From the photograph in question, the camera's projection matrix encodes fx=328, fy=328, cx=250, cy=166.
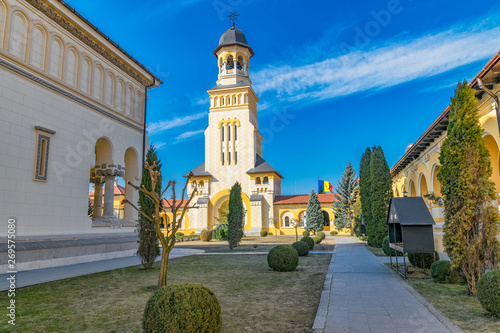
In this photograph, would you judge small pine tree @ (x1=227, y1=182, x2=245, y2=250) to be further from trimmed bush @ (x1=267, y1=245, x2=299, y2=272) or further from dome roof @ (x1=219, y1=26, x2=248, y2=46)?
dome roof @ (x1=219, y1=26, x2=248, y2=46)

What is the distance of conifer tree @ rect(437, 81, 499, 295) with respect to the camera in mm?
7676

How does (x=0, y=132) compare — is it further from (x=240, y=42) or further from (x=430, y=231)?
(x=240, y=42)

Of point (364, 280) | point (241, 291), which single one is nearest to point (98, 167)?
point (241, 291)

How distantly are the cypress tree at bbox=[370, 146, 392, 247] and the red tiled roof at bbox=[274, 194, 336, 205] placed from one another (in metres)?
25.0

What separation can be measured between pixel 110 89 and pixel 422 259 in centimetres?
1632

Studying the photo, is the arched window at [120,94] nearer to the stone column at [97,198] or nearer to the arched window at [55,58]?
the arched window at [55,58]

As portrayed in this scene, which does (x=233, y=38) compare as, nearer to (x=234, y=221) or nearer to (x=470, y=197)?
(x=234, y=221)

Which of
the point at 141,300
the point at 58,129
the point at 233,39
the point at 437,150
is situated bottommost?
the point at 141,300

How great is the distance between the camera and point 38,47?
12977mm

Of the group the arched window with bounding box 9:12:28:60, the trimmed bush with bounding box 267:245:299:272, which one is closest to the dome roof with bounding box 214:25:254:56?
the arched window with bounding box 9:12:28:60

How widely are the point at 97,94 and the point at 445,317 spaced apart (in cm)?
1646

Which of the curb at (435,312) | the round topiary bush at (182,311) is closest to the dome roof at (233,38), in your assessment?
the curb at (435,312)

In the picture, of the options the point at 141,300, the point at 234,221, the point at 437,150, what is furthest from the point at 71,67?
the point at 437,150

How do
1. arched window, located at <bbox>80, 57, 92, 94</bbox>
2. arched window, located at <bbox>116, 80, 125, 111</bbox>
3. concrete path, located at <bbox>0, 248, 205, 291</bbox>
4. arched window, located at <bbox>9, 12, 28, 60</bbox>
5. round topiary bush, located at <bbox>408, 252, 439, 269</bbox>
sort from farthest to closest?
arched window, located at <bbox>116, 80, 125, 111</bbox>
arched window, located at <bbox>80, 57, 92, 94</bbox>
arched window, located at <bbox>9, 12, 28, 60</bbox>
round topiary bush, located at <bbox>408, 252, 439, 269</bbox>
concrete path, located at <bbox>0, 248, 205, 291</bbox>
